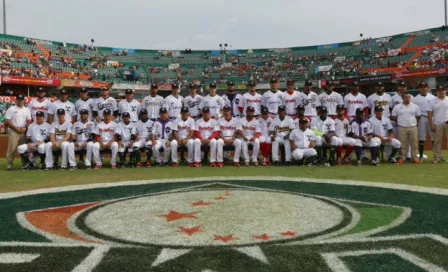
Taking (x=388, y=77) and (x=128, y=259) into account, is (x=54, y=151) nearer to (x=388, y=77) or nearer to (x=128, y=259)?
(x=128, y=259)

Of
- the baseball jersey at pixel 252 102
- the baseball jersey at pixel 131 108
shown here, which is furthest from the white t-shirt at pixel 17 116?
the baseball jersey at pixel 252 102

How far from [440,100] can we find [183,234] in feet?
30.7

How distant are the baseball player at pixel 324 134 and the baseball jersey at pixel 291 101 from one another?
0.88 m

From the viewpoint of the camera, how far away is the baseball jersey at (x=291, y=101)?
455 inches

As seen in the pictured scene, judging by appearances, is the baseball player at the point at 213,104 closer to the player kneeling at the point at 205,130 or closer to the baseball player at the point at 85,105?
the player kneeling at the point at 205,130

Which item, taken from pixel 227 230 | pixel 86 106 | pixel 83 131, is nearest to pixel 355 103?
pixel 83 131

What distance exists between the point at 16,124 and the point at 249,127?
6.66 m

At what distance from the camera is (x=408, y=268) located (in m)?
2.98

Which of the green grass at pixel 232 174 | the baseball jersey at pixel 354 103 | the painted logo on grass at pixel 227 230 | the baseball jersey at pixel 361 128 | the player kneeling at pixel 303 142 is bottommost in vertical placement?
the painted logo on grass at pixel 227 230

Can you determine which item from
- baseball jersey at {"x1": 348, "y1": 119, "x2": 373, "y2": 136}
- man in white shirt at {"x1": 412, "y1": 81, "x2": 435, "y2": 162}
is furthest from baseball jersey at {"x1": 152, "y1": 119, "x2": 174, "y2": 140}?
man in white shirt at {"x1": 412, "y1": 81, "x2": 435, "y2": 162}

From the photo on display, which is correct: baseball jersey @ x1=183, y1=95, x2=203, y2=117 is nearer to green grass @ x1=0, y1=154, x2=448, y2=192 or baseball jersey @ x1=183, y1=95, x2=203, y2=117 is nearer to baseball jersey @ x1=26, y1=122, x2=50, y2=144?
green grass @ x1=0, y1=154, x2=448, y2=192

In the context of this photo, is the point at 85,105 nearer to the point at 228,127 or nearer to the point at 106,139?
the point at 106,139

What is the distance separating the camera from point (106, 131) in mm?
10953

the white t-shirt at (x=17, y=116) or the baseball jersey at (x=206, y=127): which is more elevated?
the white t-shirt at (x=17, y=116)
